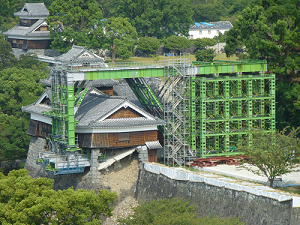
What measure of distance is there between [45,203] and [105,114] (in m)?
15.7

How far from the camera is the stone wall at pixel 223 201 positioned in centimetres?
4469

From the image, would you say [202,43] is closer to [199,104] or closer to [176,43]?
[176,43]

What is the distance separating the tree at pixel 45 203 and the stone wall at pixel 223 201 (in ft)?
22.1

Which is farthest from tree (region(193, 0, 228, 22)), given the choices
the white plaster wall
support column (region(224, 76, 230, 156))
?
support column (region(224, 76, 230, 156))

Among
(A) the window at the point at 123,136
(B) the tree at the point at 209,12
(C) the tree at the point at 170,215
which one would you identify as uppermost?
(B) the tree at the point at 209,12

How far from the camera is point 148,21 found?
137 metres

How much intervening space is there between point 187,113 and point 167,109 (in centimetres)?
277

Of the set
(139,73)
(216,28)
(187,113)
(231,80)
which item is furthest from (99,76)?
(216,28)

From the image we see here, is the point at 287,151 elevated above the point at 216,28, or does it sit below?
below

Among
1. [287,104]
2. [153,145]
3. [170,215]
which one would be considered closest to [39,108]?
[153,145]

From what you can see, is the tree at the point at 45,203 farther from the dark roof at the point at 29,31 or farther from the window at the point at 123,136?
Result: the dark roof at the point at 29,31

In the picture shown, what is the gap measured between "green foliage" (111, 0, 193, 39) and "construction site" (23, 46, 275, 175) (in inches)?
2495

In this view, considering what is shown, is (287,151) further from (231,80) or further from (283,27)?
(283,27)

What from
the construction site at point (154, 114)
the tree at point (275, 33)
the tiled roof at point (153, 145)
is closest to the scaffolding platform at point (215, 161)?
the construction site at point (154, 114)
